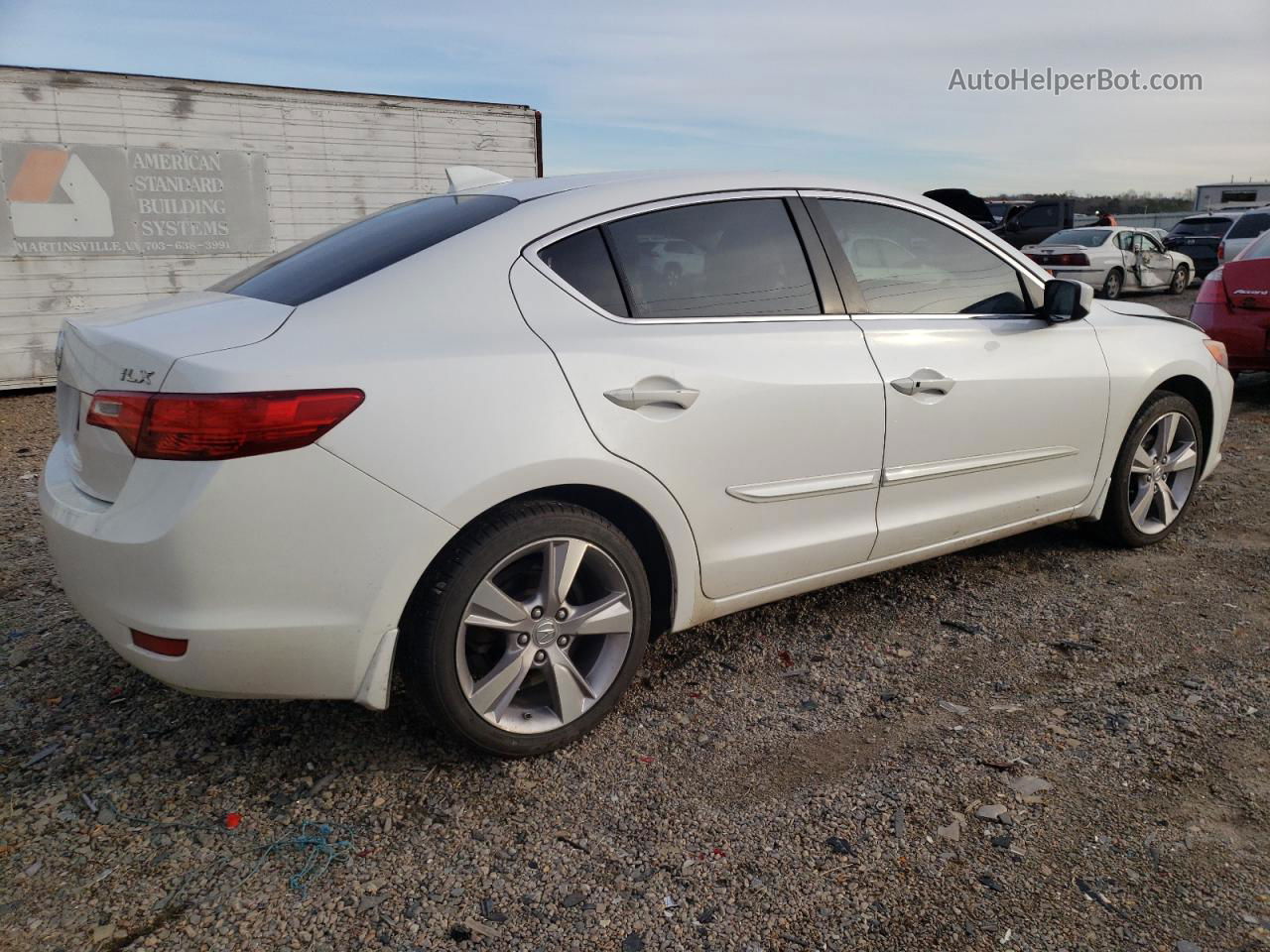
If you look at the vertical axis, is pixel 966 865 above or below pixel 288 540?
below

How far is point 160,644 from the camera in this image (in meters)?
2.19

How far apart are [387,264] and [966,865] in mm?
2068

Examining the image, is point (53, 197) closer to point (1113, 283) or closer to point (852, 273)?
point (852, 273)

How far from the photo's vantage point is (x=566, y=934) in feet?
6.59

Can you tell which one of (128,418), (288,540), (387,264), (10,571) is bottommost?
(10,571)

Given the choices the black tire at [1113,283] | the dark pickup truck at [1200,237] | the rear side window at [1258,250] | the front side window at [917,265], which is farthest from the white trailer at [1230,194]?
the front side window at [917,265]

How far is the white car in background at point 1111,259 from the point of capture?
53.3 ft

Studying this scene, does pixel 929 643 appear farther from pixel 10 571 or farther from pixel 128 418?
pixel 10 571

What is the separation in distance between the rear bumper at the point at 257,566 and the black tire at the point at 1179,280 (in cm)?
1958

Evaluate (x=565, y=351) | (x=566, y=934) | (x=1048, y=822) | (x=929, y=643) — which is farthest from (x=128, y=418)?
(x=929, y=643)

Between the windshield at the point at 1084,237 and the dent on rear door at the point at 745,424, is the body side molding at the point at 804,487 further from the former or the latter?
the windshield at the point at 1084,237

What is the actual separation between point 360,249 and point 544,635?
Answer: 4.03 feet

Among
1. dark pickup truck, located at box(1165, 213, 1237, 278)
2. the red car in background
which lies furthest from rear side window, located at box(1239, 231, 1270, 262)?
dark pickup truck, located at box(1165, 213, 1237, 278)

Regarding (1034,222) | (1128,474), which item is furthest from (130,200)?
(1034,222)
